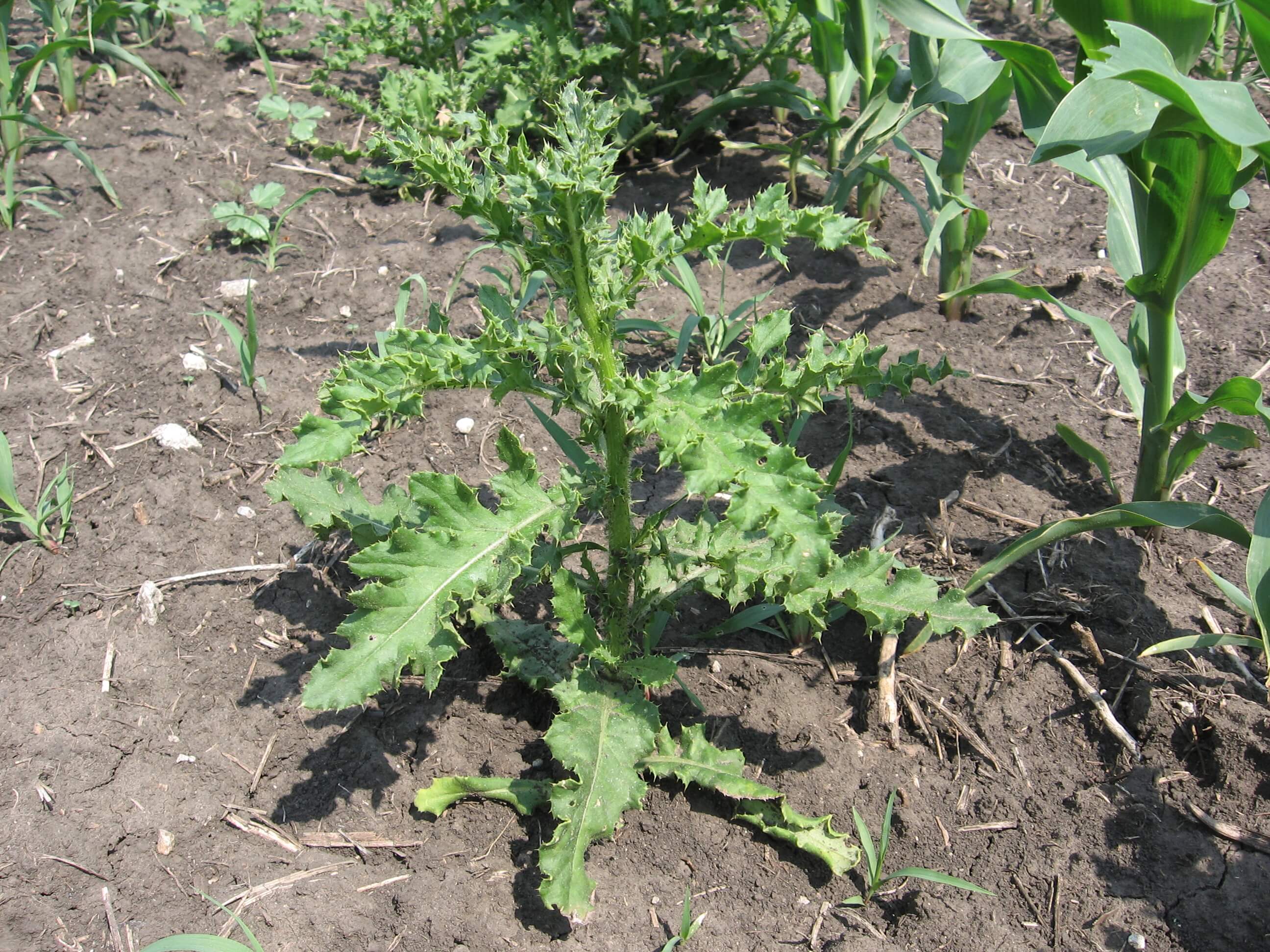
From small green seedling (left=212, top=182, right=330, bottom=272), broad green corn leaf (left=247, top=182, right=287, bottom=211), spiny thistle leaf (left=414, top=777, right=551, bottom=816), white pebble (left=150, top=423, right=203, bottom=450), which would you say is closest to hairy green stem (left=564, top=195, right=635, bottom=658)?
spiny thistle leaf (left=414, top=777, right=551, bottom=816)

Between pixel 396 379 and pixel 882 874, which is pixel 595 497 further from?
pixel 882 874

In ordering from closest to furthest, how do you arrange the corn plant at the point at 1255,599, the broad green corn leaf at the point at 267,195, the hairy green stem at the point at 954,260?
1. the corn plant at the point at 1255,599
2. the hairy green stem at the point at 954,260
3. the broad green corn leaf at the point at 267,195

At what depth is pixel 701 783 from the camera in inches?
89.3

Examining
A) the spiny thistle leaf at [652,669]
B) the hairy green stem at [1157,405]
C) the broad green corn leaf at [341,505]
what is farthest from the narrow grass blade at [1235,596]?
the broad green corn leaf at [341,505]

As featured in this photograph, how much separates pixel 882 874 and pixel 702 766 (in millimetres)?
493

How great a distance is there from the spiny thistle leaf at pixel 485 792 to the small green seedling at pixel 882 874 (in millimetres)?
750

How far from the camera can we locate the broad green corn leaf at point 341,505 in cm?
246

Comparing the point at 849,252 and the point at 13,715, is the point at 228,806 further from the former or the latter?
the point at 849,252

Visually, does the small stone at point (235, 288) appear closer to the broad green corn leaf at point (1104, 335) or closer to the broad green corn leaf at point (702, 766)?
the broad green corn leaf at point (702, 766)

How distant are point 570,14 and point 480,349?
10.3 ft

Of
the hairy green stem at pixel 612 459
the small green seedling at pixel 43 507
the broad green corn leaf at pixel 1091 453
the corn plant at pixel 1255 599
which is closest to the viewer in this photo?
the hairy green stem at pixel 612 459

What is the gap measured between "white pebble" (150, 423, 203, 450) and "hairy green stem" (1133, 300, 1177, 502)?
9.65 ft

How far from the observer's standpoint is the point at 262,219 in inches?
151

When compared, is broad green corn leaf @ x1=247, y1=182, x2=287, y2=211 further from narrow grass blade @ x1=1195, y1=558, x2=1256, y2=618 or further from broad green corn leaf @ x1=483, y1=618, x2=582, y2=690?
narrow grass blade @ x1=1195, y1=558, x2=1256, y2=618
